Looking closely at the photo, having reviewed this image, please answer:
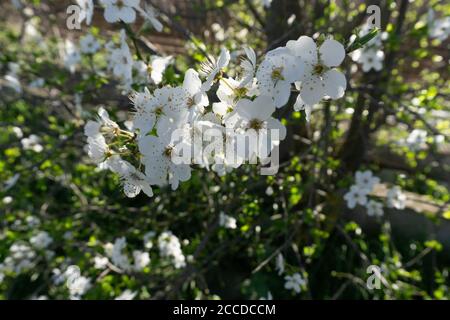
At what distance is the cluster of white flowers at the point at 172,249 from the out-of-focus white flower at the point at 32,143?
1.26 meters

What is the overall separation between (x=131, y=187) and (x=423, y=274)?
2565 mm

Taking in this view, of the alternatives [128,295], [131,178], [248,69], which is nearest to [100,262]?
[128,295]

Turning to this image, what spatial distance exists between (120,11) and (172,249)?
1359mm

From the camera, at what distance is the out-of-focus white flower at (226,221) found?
6.81ft

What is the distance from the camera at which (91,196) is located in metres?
3.10

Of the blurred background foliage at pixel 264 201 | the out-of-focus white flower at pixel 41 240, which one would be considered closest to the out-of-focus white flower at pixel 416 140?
the blurred background foliage at pixel 264 201

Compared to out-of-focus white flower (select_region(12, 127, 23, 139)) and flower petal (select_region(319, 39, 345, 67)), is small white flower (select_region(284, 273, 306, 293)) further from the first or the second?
out-of-focus white flower (select_region(12, 127, 23, 139))

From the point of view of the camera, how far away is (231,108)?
109 centimetres

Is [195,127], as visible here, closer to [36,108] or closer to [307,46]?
[307,46]

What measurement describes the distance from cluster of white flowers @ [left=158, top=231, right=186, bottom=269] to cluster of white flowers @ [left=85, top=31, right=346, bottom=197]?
121cm

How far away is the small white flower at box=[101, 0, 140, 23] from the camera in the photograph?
1.49m

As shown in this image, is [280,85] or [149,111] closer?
[280,85]

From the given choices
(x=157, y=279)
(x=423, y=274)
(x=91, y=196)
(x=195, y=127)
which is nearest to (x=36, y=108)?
(x=91, y=196)

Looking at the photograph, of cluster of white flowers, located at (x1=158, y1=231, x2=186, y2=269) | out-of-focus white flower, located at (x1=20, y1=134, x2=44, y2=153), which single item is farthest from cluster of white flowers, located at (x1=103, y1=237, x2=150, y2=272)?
out-of-focus white flower, located at (x1=20, y1=134, x2=44, y2=153)
